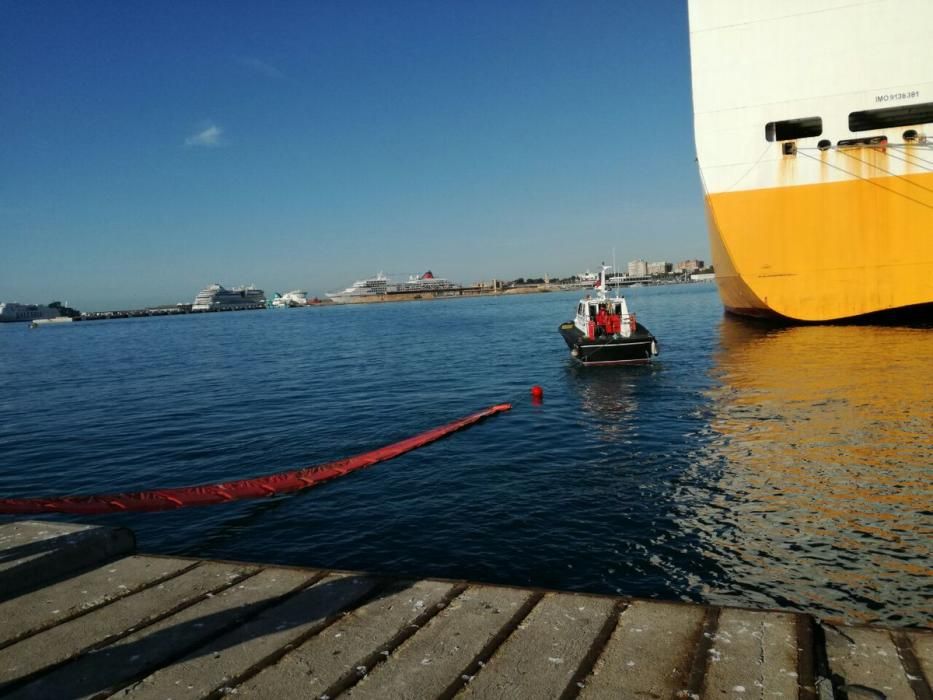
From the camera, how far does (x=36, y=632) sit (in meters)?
5.02

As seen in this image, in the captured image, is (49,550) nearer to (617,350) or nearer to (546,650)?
(546,650)

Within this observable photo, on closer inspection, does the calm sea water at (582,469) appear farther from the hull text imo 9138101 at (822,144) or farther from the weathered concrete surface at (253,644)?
the hull text imo 9138101 at (822,144)

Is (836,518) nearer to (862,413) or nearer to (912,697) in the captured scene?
(912,697)

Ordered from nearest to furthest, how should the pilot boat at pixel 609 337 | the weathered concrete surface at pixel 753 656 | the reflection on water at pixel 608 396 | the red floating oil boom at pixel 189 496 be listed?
the weathered concrete surface at pixel 753 656, the red floating oil boom at pixel 189 496, the reflection on water at pixel 608 396, the pilot boat at pixel 609 337

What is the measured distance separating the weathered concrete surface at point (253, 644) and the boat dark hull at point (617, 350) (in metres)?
21.8

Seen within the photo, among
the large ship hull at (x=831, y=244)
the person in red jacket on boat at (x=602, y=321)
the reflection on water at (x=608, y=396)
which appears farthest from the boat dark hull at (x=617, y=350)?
the large ship hull at (x=831, y=244)

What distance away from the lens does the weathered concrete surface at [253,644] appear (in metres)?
4.19

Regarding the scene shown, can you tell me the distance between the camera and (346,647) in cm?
466

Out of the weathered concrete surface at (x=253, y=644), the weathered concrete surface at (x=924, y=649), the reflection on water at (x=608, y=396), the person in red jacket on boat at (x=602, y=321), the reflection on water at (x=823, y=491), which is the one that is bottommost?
the reflection on water at (x=823, y=491)

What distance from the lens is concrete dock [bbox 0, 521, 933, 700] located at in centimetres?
405

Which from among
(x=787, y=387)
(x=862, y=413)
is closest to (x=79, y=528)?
(x=862, y=413)

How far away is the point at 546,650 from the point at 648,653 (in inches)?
31.7

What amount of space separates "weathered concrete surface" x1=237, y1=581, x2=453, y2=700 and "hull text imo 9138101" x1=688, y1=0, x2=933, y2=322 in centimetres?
2765

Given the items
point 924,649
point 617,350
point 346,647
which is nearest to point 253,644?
point 346,647
